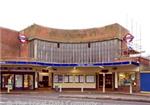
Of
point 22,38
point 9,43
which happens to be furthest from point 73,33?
point 9,43

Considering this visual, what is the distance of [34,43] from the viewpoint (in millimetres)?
51031

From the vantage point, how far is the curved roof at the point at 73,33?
5009 centimetres

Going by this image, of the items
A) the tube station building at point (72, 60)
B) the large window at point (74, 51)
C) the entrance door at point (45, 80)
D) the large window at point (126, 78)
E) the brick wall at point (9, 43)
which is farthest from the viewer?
the entrance door at point (45, 80)

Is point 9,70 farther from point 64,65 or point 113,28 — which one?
point 113,28

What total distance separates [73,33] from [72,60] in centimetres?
466

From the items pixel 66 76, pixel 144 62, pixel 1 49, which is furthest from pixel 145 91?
pixel 1 49

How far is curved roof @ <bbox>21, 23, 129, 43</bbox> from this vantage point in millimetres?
50088

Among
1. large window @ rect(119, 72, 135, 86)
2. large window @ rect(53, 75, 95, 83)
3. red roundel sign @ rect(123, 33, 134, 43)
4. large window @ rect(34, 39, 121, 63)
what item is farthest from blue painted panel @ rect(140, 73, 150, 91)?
large window @ rect(53, 75, 95, 83)

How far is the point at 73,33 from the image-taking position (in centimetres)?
5444

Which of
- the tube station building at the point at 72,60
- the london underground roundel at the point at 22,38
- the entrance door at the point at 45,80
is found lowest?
the entrance door at the point at 45,80

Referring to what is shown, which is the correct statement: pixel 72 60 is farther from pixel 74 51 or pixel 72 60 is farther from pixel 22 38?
pixel 22 38

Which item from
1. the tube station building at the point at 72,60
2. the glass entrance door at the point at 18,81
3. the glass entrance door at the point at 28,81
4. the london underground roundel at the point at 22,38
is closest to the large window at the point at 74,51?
the tube station building at the point at 72,60

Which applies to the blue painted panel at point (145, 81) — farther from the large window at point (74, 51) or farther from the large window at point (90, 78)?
the large window at point (90, 78)

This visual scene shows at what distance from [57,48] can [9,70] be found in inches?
409
